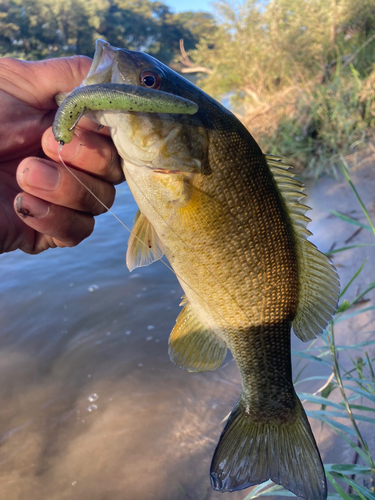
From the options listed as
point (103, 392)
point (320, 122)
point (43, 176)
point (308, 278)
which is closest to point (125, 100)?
point (43, 176)

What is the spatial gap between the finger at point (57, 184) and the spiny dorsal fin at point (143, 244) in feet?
0.93

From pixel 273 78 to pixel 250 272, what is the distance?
11.4 meters

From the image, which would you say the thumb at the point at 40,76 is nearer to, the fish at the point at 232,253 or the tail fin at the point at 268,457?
the fish at the point at 232,253

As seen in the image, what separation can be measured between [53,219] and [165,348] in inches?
102

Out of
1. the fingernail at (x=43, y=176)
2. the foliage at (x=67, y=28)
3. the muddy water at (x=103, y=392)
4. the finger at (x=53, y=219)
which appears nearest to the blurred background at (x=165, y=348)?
the muddy water at (x=103, y=392)

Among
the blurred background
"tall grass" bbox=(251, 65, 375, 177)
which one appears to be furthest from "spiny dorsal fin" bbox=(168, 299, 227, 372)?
"tall grass" bbox=(251, 65, 375, 177)

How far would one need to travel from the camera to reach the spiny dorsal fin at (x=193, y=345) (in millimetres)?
1556

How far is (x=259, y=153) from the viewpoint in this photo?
1.35 meters

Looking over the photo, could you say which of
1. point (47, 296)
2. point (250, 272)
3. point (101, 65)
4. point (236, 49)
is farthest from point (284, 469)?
point (236, 49)

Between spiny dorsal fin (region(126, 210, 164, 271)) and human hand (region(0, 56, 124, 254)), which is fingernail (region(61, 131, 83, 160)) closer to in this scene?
human hand (region(0, 56, 124, 254))

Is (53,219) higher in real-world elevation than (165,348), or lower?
higher

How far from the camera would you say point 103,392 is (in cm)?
323

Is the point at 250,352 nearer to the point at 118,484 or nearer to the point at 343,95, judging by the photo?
the point at 118,484

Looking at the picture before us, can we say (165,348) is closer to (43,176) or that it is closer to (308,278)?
(308,278)
